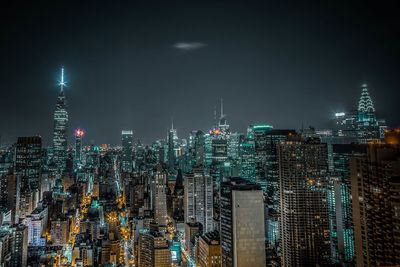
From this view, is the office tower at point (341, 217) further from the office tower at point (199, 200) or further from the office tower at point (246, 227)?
the office tower at point (199, 200)

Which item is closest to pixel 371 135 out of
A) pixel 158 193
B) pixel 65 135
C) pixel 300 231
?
pixel 300 231

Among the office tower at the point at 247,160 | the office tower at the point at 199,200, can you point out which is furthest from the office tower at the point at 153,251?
the office tower at the point at 247,160

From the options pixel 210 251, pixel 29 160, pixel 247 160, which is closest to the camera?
pixel 210 251

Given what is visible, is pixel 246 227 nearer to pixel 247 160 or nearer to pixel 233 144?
pixel 247 160

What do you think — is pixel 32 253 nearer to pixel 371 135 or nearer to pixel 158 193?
pixel 158 193

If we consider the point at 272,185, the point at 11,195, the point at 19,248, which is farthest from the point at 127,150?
the point at 19,248

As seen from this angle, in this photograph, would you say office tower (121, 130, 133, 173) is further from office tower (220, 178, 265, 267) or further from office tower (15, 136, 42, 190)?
office tower (220, 178, 265, 267)
